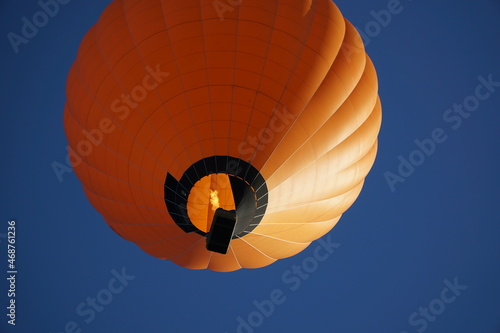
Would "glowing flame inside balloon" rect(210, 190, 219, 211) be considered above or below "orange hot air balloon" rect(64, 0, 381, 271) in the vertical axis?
below

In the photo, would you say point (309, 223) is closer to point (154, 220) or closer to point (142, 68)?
point (154, 220)

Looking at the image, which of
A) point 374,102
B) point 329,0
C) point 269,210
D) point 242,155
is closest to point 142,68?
point 242,155

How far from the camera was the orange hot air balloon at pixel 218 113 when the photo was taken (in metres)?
6.36

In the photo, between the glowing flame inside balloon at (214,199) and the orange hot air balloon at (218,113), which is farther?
the glowing flame inside balloon at (214,199)

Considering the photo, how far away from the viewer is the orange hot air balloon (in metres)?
6.36

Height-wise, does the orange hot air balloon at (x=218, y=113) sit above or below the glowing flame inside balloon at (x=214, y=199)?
above

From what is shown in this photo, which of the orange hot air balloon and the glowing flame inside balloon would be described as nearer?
the orange hot air balloon

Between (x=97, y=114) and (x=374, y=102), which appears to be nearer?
(x=97, y=114)

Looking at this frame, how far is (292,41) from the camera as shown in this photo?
6.66 meters

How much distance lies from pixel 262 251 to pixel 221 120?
8.28 ft

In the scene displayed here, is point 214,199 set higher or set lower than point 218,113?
lower

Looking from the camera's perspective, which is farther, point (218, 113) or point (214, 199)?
point (214, 199)

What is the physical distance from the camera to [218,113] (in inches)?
250

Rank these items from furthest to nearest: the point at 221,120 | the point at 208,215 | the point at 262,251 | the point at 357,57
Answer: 1. the point at 262,251
2. the point at 357,57
3. the point at 208,215
4. the point at 221,120
